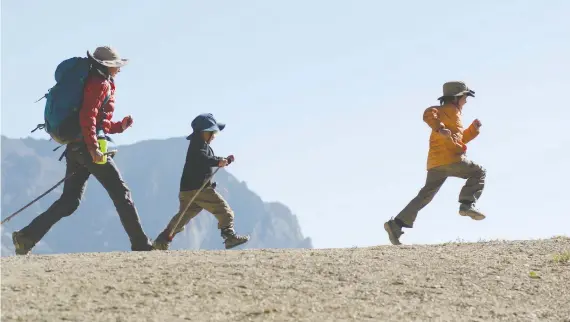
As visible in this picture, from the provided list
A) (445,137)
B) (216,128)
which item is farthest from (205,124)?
(445,137)

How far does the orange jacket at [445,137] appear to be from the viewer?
12297mm

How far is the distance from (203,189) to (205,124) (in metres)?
0.83

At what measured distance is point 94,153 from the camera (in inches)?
396

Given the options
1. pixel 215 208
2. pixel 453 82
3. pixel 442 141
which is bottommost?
pixel 215 208

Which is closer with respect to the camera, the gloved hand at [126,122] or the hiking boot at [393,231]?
the gloved hand at [126,122]

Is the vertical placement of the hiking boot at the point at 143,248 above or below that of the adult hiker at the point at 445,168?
below

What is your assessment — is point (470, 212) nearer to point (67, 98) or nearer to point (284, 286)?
point (284, 286)

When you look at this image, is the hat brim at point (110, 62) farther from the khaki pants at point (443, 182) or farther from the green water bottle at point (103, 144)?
the khaki pants at point (443, 182)

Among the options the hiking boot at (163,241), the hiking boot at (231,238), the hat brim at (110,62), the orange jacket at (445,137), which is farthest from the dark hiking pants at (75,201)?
the orange jacket at (445,137)

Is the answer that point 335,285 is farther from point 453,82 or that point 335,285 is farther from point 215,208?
point 453,82

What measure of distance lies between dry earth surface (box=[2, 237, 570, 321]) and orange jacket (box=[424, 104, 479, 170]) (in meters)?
2.28

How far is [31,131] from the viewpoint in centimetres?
1050

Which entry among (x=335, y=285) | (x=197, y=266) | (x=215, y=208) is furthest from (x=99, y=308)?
(x=215, y=208)

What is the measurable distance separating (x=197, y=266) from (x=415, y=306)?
6.74 feet
